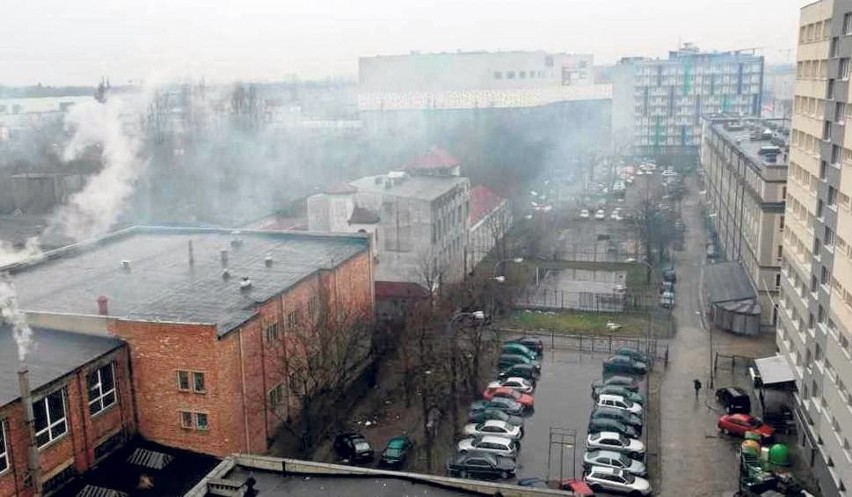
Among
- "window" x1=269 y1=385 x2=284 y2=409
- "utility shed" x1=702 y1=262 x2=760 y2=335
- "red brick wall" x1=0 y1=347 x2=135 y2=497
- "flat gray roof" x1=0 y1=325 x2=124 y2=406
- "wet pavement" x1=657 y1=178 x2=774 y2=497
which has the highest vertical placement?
"flat gray roof" x1=0 y1=325 x2=124 y2=406

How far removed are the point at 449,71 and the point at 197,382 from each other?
47669 millimetres

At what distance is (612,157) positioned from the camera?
175 feet

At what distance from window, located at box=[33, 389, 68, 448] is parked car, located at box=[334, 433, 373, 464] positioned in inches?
178

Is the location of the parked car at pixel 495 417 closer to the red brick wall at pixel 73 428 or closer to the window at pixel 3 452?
the red brick wall at pixel 73 428

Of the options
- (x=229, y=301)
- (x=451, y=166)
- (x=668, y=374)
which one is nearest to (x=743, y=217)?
(x=668, y=374)

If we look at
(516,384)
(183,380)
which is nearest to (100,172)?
(183,380)

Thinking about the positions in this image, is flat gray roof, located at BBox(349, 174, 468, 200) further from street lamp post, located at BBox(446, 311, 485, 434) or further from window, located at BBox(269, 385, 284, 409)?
window, located at BBox(269, 385, 284, 409)

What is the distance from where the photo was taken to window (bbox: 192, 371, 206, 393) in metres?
11.4

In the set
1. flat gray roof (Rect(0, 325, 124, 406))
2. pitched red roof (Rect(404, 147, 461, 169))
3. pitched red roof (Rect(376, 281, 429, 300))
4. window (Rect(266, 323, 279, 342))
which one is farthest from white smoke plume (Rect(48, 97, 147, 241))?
pitched red roof (Rect(404, 147, 461, 169))

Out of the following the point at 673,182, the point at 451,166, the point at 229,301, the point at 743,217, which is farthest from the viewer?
the point at 673,182

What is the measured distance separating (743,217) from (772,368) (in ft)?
29.3

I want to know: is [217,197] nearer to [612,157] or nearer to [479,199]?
[479,199]

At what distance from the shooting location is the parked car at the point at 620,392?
14.7 metres

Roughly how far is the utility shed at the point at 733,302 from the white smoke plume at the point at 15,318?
15.5 metres
